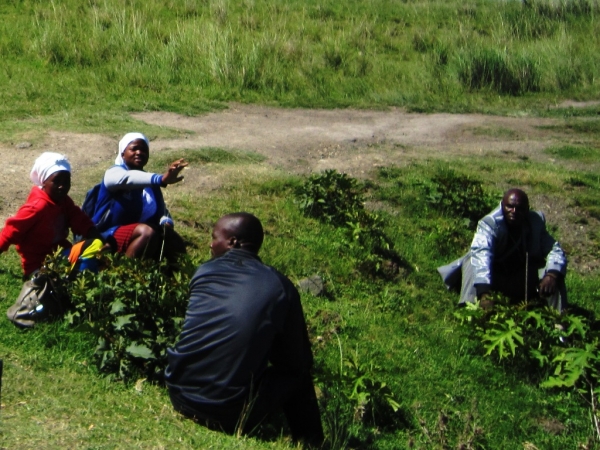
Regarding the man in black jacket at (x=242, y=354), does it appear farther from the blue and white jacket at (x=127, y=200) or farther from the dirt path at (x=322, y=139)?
the dirt path at (x=322, y=139)

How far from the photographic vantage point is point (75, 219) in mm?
6129

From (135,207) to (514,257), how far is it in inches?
123

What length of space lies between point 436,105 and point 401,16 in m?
5.14

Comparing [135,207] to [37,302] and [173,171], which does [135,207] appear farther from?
[37,302]

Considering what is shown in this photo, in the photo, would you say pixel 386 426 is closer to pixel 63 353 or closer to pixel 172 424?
pixel 172 424

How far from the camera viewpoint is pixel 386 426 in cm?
574

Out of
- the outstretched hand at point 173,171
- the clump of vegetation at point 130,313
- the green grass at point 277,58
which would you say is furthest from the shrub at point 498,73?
the clump of vegetation at point 130,313

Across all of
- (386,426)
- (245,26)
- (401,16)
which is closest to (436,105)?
(245,26)

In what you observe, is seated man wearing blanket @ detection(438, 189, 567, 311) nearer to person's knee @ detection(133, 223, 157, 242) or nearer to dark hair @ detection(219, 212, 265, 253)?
person's knee @ detection(133, 223, 157, 242)

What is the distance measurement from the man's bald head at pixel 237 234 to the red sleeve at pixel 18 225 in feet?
5.16

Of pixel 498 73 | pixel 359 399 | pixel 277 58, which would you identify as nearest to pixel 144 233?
pixel 359 399

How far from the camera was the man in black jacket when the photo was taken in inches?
177

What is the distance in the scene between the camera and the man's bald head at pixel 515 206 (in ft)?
24.0

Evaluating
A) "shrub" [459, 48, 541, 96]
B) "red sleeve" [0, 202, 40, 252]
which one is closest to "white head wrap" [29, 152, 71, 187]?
"red sleeve" [0, 202, 40, 252]
